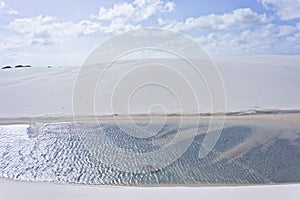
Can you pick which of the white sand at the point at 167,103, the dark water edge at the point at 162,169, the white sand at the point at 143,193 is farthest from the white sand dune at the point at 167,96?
the white sand at the point at 143,193

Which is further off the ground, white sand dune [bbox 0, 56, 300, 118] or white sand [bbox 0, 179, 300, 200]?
white sand [bbox 0, 179, 300, 200]

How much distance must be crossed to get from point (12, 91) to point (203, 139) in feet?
36.9

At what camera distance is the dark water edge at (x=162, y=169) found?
16.1 ft

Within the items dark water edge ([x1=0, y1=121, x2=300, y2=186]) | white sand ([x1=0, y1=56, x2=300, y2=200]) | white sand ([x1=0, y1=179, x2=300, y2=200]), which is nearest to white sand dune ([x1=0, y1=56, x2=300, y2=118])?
white sand ([x1=0, y1=56, x2=300, y2=200])

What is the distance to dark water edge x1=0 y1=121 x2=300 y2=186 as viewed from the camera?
490 centimetres

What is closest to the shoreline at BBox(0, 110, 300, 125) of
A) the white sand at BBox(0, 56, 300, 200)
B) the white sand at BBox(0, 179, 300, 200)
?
the white sand at BBox(0, 56, 300, 200)

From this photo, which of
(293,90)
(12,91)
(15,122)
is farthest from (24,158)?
(293,90)

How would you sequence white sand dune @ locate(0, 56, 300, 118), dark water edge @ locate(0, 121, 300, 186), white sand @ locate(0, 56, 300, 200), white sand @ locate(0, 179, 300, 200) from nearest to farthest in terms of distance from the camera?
white sand @ locate(0, 179, 300, 200) → white sand @ locate(0, 56, 300, 200) → dark water edge @ locate(0, 121, 300, 186) → white sand dune @ locate(0, 56, 300, 118)

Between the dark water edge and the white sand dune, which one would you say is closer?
the dark water edge

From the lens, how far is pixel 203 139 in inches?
291

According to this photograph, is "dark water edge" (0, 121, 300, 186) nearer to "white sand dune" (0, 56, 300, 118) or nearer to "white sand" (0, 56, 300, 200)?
"white sand" (0, 56, 300, 200)

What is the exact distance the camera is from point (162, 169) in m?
5.39

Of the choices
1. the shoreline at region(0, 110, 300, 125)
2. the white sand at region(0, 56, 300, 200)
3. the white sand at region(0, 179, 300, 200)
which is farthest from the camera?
the shoreline at region(0, 110, 300, 125)

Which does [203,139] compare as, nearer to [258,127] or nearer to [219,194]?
[258,127]
